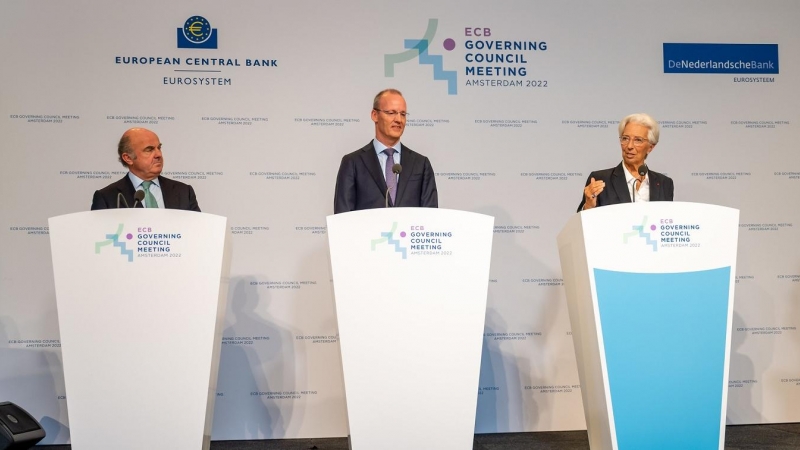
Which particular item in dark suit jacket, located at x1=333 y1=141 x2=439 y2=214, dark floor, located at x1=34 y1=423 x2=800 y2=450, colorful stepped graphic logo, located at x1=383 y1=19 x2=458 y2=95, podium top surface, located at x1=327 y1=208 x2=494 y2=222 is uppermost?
colorful stepped graphic logo, located at x1=383 y1=19 x2=458 y2=95

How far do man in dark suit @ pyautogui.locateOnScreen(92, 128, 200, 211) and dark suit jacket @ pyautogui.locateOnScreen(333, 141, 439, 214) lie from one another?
3.10 ft

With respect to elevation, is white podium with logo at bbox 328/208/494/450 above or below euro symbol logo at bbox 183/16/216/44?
below

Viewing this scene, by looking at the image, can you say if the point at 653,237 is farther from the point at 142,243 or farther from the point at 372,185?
the point at 142,243

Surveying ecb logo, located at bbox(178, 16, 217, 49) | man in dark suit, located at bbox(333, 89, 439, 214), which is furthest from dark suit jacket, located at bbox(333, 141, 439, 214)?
ecb logo, located at bbox(178, 16, 217, 49)

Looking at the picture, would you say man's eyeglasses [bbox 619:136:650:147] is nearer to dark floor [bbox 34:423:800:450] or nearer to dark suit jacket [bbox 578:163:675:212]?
dark suit jacket [bbox 578:163:675:212]

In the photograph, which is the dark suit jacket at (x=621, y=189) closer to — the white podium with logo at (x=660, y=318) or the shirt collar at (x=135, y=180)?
the white podium with logo at (x=660, y=318)

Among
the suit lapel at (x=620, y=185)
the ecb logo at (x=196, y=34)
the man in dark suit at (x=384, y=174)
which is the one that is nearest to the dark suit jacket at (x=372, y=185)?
the man in dark suit at (x=384, y=174)

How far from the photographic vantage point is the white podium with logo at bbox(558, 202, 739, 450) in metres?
3.36

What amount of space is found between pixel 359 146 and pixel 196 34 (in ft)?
4.37

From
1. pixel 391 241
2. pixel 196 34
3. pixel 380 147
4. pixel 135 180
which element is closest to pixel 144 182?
pixel 135 180

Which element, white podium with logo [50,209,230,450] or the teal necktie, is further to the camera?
the teal necktie

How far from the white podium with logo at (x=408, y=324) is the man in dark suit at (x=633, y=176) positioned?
3.94 ft

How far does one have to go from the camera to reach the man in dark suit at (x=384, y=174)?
14.7 ft

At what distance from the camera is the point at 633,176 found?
460cm
